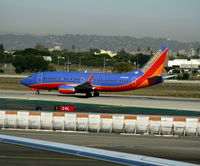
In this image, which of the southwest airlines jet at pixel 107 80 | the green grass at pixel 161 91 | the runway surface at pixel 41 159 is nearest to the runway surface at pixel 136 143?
the runway surface at pixel 41 159

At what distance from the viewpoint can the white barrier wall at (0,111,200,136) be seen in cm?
2898

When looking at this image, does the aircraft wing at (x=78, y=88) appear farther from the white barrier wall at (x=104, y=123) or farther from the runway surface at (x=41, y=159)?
the runway surface at (x=41, y=159)

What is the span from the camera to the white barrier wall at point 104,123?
29.0 meters

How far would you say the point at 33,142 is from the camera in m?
13.8

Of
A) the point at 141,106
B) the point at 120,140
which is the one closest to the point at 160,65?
the point at 141,106

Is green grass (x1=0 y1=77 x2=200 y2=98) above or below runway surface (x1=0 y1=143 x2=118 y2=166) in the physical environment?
below

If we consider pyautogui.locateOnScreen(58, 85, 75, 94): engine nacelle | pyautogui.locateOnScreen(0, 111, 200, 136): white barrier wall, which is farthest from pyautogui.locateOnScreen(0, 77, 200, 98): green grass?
pyautogui.locateOnScreen(0, 111, 200, 136): white barrier wall

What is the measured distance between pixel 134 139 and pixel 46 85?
32.4 m

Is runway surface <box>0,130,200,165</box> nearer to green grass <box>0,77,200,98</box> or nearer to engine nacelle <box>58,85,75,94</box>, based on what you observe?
engine nacelle <box>58,85,75,94</box>

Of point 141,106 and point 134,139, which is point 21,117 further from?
point 141,106

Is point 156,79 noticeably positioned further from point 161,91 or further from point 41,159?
point 41,159

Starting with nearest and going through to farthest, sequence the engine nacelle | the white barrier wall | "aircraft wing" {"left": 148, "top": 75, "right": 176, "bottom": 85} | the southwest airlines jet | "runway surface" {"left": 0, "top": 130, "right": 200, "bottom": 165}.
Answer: "runway surface" {"left": 0, "top": 130, "right": 200, "bottom": 165} → the white barrier wall → the engine nacelle → "aircraft wing" {"left": 148, "top": 75, "right": 176, "bottom": 85} → the southwest airlines jet

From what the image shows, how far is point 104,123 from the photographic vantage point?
29.4 metres

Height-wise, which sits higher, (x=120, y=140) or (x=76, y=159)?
(x=76, y=159)
